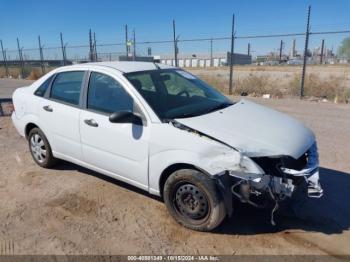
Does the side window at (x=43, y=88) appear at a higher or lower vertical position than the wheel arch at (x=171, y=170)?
higher

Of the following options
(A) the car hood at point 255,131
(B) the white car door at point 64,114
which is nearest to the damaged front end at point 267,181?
(A) the car hood at point 255,131

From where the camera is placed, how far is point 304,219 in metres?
3.60

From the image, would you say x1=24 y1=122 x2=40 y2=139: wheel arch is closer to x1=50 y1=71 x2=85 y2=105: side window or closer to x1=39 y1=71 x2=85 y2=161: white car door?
x1=39 y1=71 x2=85 y2=161: white car door

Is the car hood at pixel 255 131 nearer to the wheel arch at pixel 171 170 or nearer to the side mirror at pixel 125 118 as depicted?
the wheel arch at pixel 171 170

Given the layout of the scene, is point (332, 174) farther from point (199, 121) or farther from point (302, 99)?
point (302, 99)

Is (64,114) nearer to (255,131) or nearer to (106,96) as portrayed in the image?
(106,96)

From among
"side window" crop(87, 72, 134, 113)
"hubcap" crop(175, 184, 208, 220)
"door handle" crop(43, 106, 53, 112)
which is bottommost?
"hubcap" crop(175, 184, 208, 220)

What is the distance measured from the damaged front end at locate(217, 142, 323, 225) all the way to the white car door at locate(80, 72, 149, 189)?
1.02 m

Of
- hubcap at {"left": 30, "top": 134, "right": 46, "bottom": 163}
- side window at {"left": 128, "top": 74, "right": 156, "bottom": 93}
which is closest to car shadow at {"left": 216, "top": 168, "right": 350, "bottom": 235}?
side window at {"left": 128, "top": 74, "right": 156, "bottom": 93}

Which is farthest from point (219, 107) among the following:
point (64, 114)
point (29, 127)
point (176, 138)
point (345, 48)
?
point (345, 48)

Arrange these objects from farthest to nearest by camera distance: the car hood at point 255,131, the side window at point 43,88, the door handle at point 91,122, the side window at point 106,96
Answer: the side window at point 43,88
the door handle at point 91,122
the side window at point 106,96
the car hood at point 255,131

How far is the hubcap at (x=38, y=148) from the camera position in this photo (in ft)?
16.3

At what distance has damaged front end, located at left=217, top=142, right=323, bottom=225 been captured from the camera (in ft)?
9.71

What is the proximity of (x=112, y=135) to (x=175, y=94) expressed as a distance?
3.19 ft
